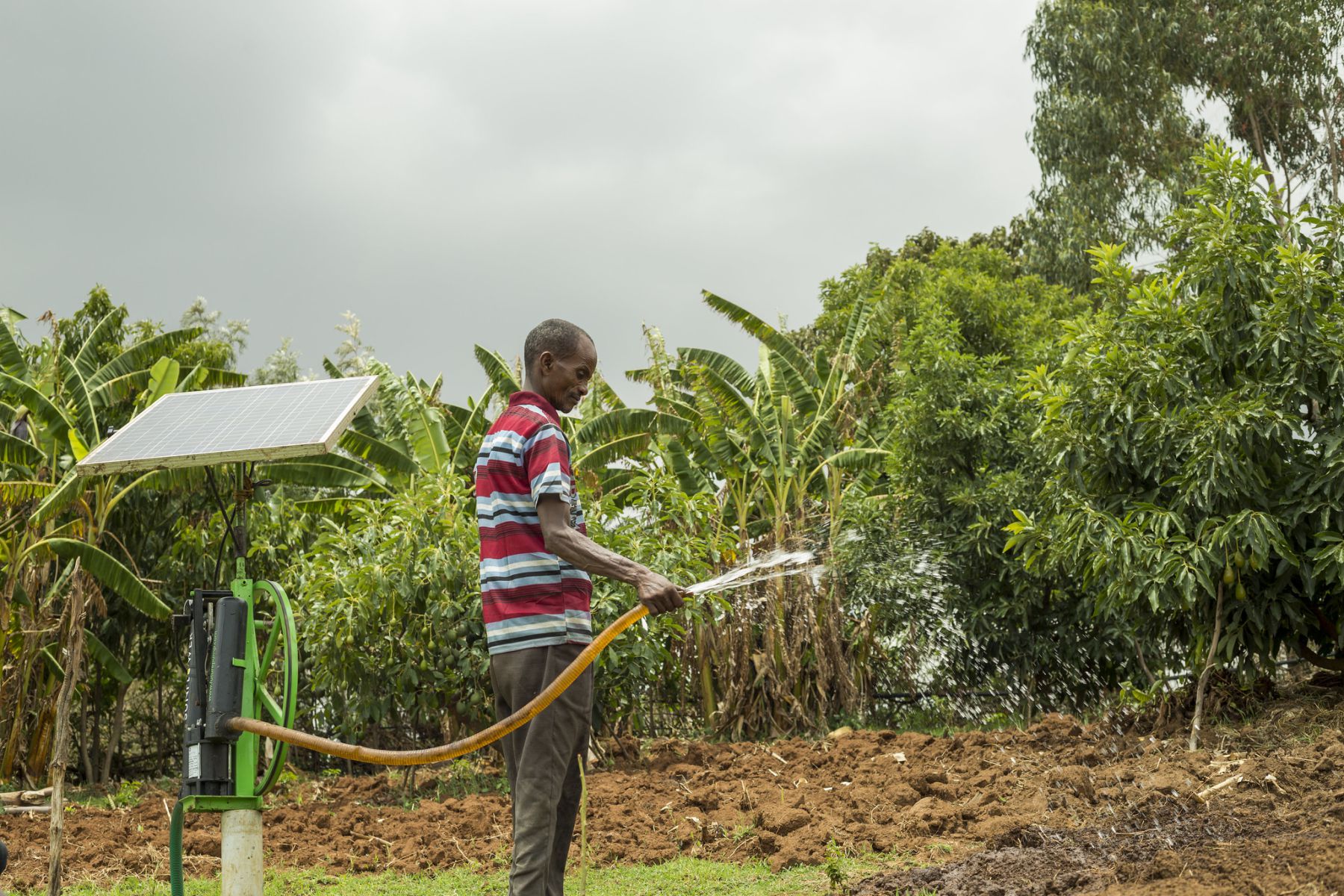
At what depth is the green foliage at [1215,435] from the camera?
7.18m

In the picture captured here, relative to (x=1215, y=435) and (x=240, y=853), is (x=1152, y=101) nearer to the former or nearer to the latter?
(x=1215, y=435)

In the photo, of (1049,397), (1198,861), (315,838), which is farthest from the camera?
(1049,397)

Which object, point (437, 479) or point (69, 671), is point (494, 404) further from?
point (69, 671)

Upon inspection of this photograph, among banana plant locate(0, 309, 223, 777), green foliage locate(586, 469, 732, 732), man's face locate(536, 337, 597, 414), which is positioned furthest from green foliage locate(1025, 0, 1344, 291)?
man's face locate(536, 337, 597, 414)

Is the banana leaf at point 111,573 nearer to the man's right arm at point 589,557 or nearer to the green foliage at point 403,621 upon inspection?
the green foliage at point 403,621

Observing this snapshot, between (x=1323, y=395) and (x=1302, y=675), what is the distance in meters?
2.71

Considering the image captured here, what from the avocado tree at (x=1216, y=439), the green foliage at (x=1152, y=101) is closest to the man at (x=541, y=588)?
the avocado tree at (x=1216, y=439)

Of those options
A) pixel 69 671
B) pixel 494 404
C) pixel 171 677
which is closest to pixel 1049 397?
pixel 69 671

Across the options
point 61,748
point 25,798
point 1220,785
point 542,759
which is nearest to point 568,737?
point 542,759

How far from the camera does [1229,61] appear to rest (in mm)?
22297

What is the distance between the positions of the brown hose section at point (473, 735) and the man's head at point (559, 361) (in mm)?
758

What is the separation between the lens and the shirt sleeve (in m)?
3.35

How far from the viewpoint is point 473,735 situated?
3428mm

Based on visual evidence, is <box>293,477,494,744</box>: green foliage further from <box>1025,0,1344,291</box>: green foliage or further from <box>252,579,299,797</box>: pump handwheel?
<box>1025,0,1344,291</box>: green foliage
